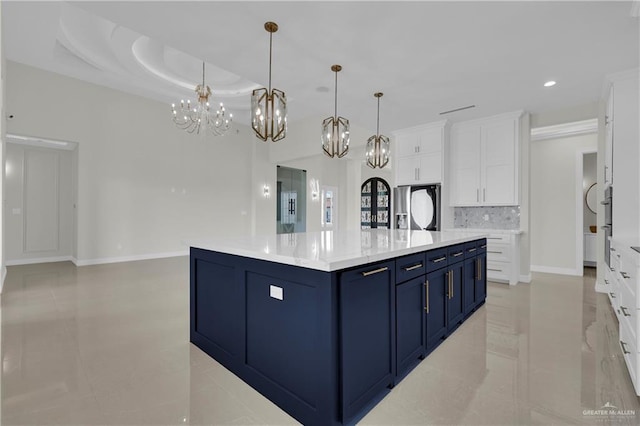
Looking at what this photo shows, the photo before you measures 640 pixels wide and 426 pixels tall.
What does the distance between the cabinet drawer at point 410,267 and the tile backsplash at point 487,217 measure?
3.83 meters

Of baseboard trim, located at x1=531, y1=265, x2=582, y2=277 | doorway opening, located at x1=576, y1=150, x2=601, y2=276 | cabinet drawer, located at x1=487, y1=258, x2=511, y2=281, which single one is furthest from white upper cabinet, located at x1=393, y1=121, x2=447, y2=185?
baseboard trim, located at x1=531, y1=265, x2=582, y2=277

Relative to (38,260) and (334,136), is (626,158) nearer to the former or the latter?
(334,136)

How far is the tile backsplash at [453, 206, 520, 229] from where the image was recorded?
17.0 ft

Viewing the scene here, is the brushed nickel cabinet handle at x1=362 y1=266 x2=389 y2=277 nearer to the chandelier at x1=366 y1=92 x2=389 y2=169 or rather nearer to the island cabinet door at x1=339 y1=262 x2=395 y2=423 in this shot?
the island cabinet door at x1=339 y1=262 x2=395 y2=423

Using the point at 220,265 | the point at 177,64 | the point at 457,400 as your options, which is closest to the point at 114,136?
the point at 177,64

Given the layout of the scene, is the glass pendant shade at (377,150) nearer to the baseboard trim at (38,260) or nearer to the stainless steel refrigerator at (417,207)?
the stainless steel refrigerator at (417,207)

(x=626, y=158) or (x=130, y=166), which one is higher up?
(x=130, y=166)

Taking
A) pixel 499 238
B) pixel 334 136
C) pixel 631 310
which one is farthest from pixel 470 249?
pixel 499 238

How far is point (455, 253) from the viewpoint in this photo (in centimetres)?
278

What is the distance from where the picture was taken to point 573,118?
480 centimetres

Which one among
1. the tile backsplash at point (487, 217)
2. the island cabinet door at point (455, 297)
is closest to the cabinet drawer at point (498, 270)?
the tile backsplash at point (487, 217)

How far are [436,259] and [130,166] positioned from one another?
21.4 feet

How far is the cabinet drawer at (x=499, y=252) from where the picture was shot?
15.6 feet

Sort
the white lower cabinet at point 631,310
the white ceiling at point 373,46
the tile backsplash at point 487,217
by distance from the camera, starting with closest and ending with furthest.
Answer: the white lower cabinet at point 631,310, the white ceiling at point 373,46, the tile backsplash at point 487,217
